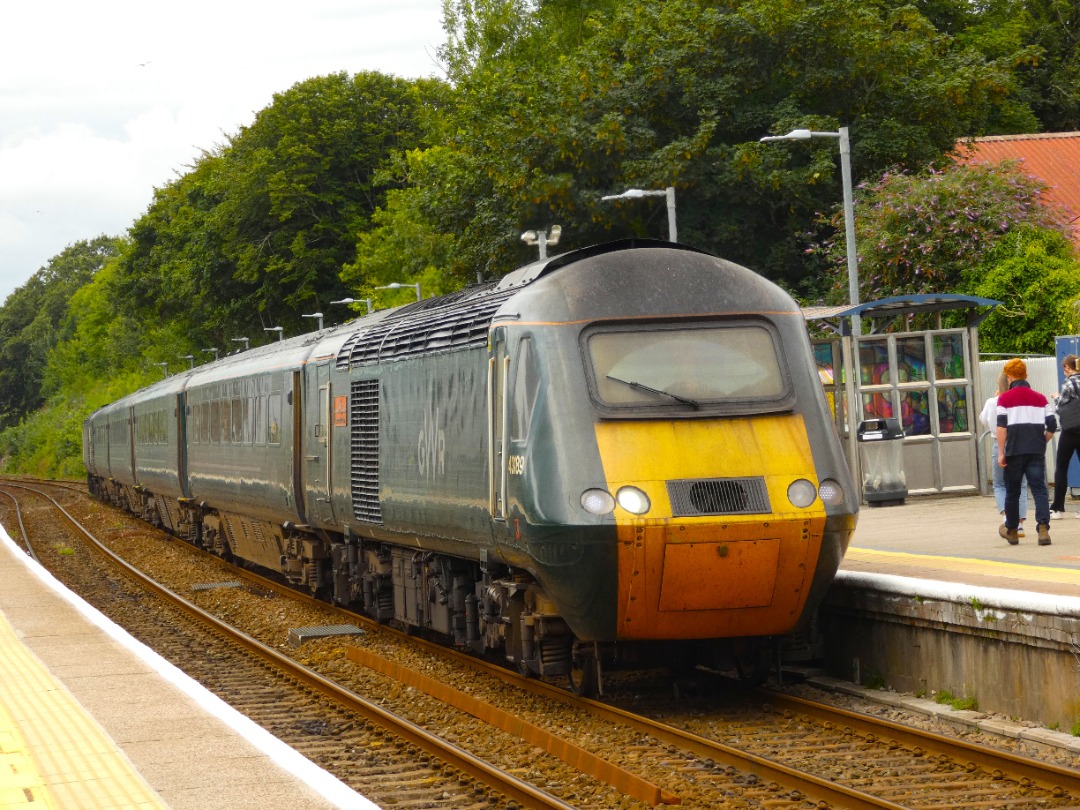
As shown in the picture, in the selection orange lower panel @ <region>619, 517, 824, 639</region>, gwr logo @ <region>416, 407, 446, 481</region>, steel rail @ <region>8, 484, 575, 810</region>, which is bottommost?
steel rail @ <region>8, 484, 575, 810</region>

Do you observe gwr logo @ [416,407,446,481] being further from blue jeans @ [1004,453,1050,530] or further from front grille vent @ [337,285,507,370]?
blue jeans @ [1004,453,1050,530]

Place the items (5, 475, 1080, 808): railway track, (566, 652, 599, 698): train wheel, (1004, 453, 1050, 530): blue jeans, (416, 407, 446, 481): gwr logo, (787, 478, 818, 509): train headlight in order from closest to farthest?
(5, 475, 1080, 808): railway track → (787, 478, 818, 509): train headlight → (566, 652, 599, 698): train wheel → (416, 407, 446, 481): gwr logo → (1004, 453, 1050, 530): blue jeans

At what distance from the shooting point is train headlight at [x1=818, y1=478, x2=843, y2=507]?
1006cm

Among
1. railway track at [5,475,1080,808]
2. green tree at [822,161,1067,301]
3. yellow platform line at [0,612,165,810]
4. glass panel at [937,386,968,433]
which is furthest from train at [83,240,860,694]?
green tree at [822,161,1067,301]

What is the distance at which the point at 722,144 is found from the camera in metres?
38.5

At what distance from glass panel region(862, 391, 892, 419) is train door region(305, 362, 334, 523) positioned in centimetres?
747

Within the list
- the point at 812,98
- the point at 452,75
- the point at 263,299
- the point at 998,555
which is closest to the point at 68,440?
the point at 263,299

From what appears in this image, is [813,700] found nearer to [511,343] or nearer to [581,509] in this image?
[581,509]

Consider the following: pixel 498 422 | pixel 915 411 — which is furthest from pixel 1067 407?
pixel 498 422

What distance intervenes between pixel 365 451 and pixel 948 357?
29.8 feet

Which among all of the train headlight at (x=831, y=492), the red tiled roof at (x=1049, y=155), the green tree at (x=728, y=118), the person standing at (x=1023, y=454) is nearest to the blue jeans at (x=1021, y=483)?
the person standing at (x=1023, y=454)

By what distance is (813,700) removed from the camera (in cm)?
1087

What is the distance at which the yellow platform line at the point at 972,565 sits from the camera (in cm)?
1166

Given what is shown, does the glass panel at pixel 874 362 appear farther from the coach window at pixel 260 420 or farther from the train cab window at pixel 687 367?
the train cab window at pixel 687 367
